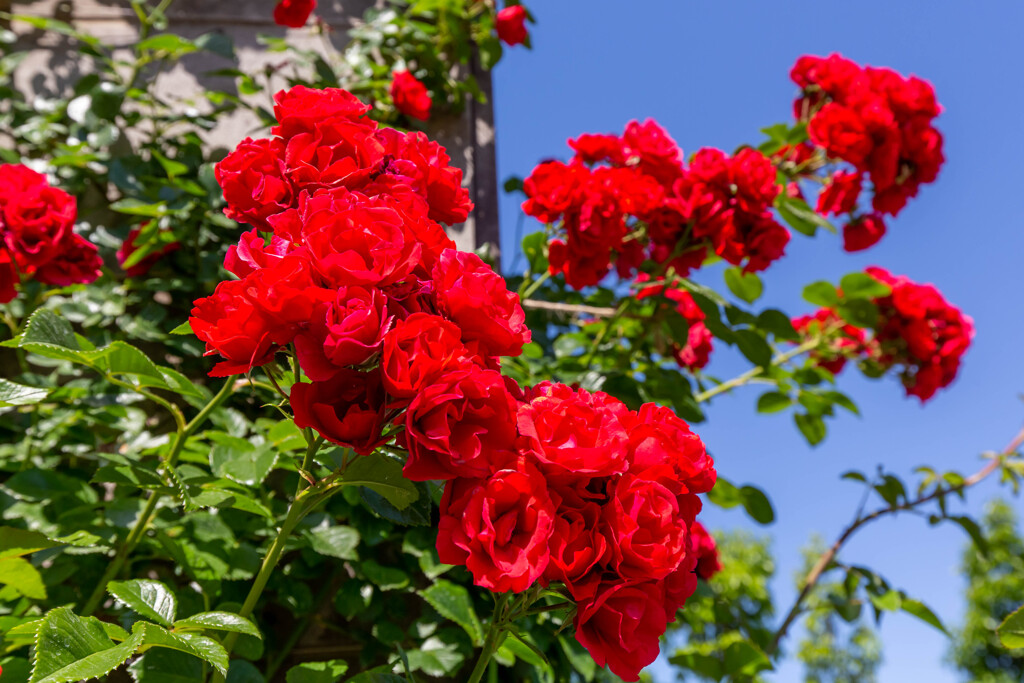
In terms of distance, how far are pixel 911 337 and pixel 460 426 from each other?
1.72 meters

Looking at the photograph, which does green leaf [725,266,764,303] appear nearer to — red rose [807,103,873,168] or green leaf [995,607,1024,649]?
red rose [807,103,873,168]

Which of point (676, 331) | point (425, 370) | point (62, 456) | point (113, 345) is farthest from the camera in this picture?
point (676, 331)

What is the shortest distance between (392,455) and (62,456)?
1101 millimetres

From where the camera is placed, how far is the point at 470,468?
22.9 inches

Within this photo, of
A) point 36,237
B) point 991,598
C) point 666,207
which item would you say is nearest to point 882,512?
point 666,207

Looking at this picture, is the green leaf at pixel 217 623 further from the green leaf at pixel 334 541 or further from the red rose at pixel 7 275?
the red rose at pixel 7 275

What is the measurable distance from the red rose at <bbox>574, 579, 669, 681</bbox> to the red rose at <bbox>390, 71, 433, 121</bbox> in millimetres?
1463

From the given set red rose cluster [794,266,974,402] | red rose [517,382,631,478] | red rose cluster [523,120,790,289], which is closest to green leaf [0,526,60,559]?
red rose [517,382,631,478]

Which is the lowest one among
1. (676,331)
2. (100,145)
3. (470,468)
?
(100,145)

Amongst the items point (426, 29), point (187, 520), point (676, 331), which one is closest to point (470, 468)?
point (187, 520)

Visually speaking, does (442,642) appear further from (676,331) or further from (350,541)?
(676,331)

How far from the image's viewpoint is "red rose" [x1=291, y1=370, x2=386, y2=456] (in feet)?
1.88

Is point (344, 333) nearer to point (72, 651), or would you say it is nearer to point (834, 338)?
point (72, 651)

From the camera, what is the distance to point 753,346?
158 centimetres
